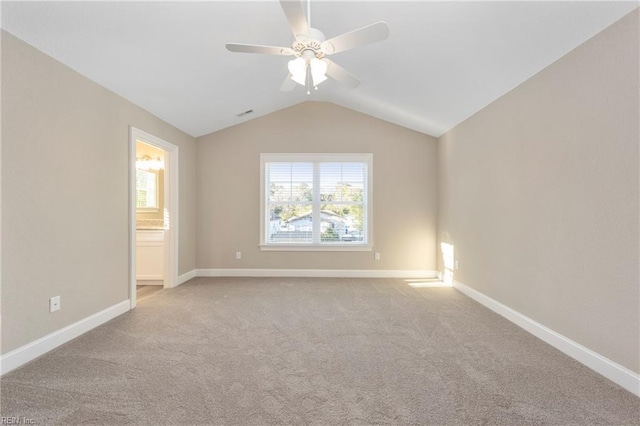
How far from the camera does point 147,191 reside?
5.19m

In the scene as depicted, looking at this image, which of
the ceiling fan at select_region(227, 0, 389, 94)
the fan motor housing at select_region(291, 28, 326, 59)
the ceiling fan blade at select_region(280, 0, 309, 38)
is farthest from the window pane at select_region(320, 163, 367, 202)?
the ceiling fan blade at select_region(280, 0, 309, 38)

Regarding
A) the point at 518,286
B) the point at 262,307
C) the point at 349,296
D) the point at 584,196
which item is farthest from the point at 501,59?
the point at 262,307

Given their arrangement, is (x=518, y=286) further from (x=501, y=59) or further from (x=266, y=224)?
(x=266, y=224)

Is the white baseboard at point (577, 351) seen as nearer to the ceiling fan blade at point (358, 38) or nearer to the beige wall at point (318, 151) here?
the beige wall at point (318, 151)

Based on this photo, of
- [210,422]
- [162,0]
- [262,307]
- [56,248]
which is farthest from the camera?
[262,307]

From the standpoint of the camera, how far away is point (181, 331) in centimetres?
286

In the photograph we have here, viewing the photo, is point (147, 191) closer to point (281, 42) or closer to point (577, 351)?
point (281, 42)

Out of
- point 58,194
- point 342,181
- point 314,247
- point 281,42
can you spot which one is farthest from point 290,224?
point 58,194

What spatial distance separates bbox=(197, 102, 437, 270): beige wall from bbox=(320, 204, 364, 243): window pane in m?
0.25

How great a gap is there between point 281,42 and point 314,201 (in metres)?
2.75

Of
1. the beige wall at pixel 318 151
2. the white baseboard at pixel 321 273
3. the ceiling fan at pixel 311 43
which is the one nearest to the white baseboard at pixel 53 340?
the white baseboard at pixel 321 273

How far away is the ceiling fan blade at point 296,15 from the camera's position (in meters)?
1.65

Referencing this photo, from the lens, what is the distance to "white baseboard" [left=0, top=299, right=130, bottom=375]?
2.14 metres

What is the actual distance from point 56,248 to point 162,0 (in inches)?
84.9
